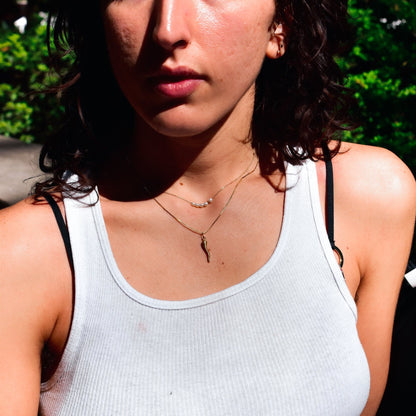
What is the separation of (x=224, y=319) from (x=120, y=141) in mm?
880

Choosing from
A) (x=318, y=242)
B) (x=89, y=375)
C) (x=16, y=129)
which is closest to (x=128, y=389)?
(x=89, y=375)

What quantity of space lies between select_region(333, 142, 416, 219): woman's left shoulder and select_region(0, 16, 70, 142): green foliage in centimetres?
302

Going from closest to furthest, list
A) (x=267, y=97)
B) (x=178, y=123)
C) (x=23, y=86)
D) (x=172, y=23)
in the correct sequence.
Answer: (x=172, y=23) → (x=178, y=123) → (x=267, y=97) → (x=23, y=86)

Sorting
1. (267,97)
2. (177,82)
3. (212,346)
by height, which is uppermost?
(177,82)

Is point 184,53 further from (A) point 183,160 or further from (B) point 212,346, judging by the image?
(B) point 212,346

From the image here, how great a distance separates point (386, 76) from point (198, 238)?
1.80 meters

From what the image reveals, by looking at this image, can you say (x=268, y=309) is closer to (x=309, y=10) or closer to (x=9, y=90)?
(x=309, y=10)

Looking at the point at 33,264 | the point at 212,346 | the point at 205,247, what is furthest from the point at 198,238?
the point at 33,264

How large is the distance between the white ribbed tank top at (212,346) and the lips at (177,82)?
0.51 m

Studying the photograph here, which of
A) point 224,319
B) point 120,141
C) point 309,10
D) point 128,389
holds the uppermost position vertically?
point 309,10

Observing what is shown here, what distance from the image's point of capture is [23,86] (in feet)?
15.5

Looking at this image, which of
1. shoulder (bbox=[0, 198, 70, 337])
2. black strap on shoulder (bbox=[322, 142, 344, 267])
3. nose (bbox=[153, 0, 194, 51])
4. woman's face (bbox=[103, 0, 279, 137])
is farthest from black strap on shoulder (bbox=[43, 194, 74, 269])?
black strap on shoulder (bbox=[322, 142, 344, 267])

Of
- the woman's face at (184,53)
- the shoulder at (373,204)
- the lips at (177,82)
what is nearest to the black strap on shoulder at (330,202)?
the shoulder at (373,204)

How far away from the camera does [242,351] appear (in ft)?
5.56
